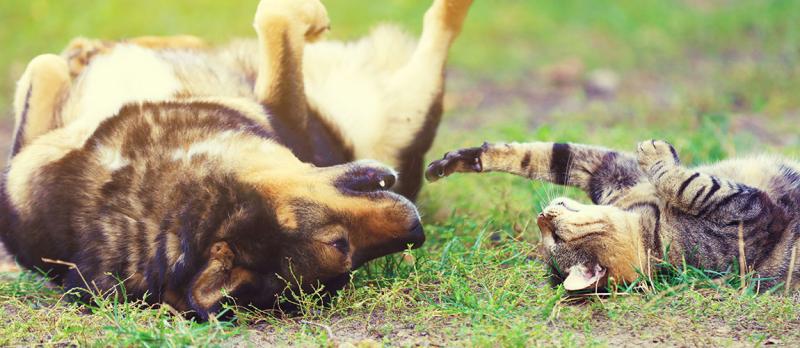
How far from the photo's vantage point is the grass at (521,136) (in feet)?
10.8

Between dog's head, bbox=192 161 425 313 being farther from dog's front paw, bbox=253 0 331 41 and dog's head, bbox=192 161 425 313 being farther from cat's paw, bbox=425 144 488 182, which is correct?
dog's front paw, bbox=253 0 331 41

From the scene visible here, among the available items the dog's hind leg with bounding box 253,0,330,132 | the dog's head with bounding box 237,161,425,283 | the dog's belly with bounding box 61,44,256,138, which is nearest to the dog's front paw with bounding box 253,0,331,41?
the dog's hind leg with bounding box 253,0,330,132

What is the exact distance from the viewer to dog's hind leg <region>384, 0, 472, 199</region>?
499 cm

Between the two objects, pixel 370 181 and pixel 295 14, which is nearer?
pixel 370 181

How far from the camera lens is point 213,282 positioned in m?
3.36

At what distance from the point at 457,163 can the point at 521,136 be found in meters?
1.72

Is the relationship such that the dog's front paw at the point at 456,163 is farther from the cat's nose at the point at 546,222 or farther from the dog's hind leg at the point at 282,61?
the dog's hind leg at the point at 282,61

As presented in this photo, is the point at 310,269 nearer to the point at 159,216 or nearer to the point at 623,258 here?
the point at 159,216

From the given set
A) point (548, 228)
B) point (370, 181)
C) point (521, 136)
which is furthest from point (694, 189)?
point (521, 136)

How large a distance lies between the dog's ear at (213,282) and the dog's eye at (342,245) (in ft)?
1.19

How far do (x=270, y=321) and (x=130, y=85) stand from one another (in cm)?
158

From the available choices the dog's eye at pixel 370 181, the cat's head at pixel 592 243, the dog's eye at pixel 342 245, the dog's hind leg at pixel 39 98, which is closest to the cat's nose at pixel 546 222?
the cat's head at pixel 592 243

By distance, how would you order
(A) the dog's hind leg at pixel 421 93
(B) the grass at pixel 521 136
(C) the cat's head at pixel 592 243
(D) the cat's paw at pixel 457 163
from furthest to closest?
(A) the dog's hind leg at pixel 421 93 < (D) the cat's paw at pixel 457 163 < (C) the cat's head at pixel 592 243 < (B) the grass at pixel 521 136

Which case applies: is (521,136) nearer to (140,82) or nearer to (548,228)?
(548,228)
